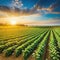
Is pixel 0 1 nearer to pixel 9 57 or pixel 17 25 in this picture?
pixel 17 25

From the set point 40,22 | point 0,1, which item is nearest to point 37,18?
point 40,22

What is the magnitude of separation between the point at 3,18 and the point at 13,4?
1.22 meters

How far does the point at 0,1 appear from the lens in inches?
386

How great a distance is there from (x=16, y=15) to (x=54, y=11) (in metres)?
2.42

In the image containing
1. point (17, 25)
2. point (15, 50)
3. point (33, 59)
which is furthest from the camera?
point (17, 25)

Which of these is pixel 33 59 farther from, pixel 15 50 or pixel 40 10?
pixel 40 10

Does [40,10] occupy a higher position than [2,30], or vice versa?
[40,10]

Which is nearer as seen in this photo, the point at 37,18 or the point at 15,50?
the point at 15,50

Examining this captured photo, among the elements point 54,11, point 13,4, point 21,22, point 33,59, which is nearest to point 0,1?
point 13,4

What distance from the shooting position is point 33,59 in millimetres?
7223

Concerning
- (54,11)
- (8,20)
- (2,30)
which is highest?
(54,11)

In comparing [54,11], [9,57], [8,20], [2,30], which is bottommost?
[9,57]

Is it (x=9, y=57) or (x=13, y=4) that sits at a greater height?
(x=13, y=4)

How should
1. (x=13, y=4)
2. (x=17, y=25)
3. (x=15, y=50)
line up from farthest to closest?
(x=17, y=25)
(x=13, y=4)
(x=15, y=50)
